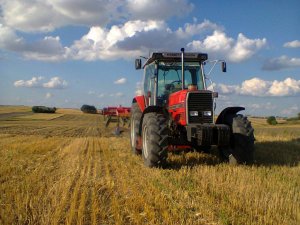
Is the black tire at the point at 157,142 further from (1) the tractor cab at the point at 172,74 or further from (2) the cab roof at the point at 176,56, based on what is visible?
(2) the cab roof at the point at 176,56

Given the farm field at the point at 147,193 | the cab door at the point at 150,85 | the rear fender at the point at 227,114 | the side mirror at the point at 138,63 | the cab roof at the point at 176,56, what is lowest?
the farm field at the point at 147,193

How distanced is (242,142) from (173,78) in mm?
2505

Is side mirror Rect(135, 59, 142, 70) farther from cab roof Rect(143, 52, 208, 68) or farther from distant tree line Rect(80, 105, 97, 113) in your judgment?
distant tree line Rect(80, 105, 97, 113)

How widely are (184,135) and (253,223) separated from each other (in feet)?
15.7

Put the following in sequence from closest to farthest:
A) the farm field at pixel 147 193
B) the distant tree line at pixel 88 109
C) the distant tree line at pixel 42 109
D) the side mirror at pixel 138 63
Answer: the farm field at pixel 147 193 → the side mirror at pixel 138 63 → the distant tree line at pixel 42 109 → the distant tree line at pixel 88 109

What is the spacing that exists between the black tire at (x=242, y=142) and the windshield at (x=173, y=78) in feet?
5.37

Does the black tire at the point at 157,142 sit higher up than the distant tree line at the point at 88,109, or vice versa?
the distant tree line at the point at 88,109

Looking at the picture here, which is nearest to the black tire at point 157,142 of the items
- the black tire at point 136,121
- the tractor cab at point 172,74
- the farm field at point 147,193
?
the farm field at point 147,193

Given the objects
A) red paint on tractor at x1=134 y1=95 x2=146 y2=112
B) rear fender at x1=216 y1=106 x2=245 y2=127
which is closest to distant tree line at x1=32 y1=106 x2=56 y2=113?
red paint on tractor at x1=134 y1=95 x2=146 y2=112

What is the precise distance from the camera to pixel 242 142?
8367 mm

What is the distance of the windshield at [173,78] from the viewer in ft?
32.1

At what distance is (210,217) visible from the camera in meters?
4.57

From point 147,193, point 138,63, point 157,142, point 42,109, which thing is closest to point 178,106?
point 157,142

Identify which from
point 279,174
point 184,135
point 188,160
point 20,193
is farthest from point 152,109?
point 20,193
